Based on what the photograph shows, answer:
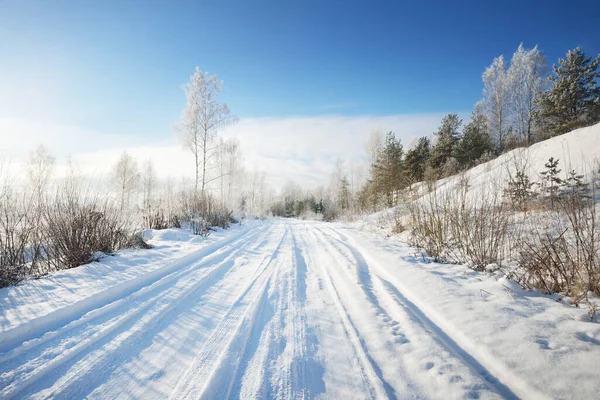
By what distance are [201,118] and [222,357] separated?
16886mm

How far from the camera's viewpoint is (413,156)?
21453 mm

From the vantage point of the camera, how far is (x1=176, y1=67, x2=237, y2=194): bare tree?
15758 mm

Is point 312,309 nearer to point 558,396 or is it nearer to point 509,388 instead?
point 509,388

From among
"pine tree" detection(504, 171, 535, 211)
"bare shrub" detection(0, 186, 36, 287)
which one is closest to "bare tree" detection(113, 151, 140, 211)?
"bare shrub" detection(0, 186, 36, 287)

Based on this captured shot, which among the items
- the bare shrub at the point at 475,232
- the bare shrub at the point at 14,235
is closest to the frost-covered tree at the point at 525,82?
the bare shrub at the point at 475,232

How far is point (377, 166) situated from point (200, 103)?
1466 centimetres

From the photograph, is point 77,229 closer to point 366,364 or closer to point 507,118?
point 366,364

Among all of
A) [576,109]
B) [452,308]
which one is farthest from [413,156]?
[452,308]

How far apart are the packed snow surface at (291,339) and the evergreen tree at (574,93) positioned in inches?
785

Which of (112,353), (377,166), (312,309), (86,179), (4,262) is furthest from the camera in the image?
(377,166)

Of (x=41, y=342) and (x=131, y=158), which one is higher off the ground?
(x=131, y=158)

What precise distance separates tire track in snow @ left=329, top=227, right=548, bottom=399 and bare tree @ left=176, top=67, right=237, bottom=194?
49.8ft

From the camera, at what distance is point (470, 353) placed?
190 cm

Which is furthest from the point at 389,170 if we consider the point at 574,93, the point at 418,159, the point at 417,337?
the point at 417,337
